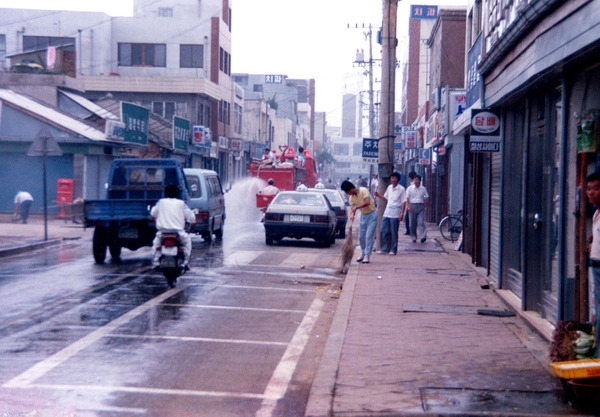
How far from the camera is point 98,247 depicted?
16.5 meters

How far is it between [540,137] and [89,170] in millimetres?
24760

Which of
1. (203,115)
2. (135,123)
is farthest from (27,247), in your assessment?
(203,115)

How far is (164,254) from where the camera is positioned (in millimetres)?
12992

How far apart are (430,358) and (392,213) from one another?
11.2 metres

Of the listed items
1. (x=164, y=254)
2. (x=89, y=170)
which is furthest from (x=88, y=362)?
(x=89, y=170)

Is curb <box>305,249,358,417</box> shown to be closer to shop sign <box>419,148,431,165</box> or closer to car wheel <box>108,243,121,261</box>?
car wheel <box>108,243,121,261</box>

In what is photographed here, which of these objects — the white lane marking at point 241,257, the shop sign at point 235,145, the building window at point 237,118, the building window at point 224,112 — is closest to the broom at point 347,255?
the white lane marking at point 241,257

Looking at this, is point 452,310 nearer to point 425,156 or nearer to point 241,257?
point 241,257

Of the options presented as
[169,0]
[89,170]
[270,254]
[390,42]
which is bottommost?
[270,254]

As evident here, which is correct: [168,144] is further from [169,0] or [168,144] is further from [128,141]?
[169,0]

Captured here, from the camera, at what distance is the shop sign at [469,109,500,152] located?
12.8m

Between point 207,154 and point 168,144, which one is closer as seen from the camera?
point 168,144

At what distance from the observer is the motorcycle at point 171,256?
1293 cm

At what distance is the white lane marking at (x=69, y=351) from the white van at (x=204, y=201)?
31.9 feet
